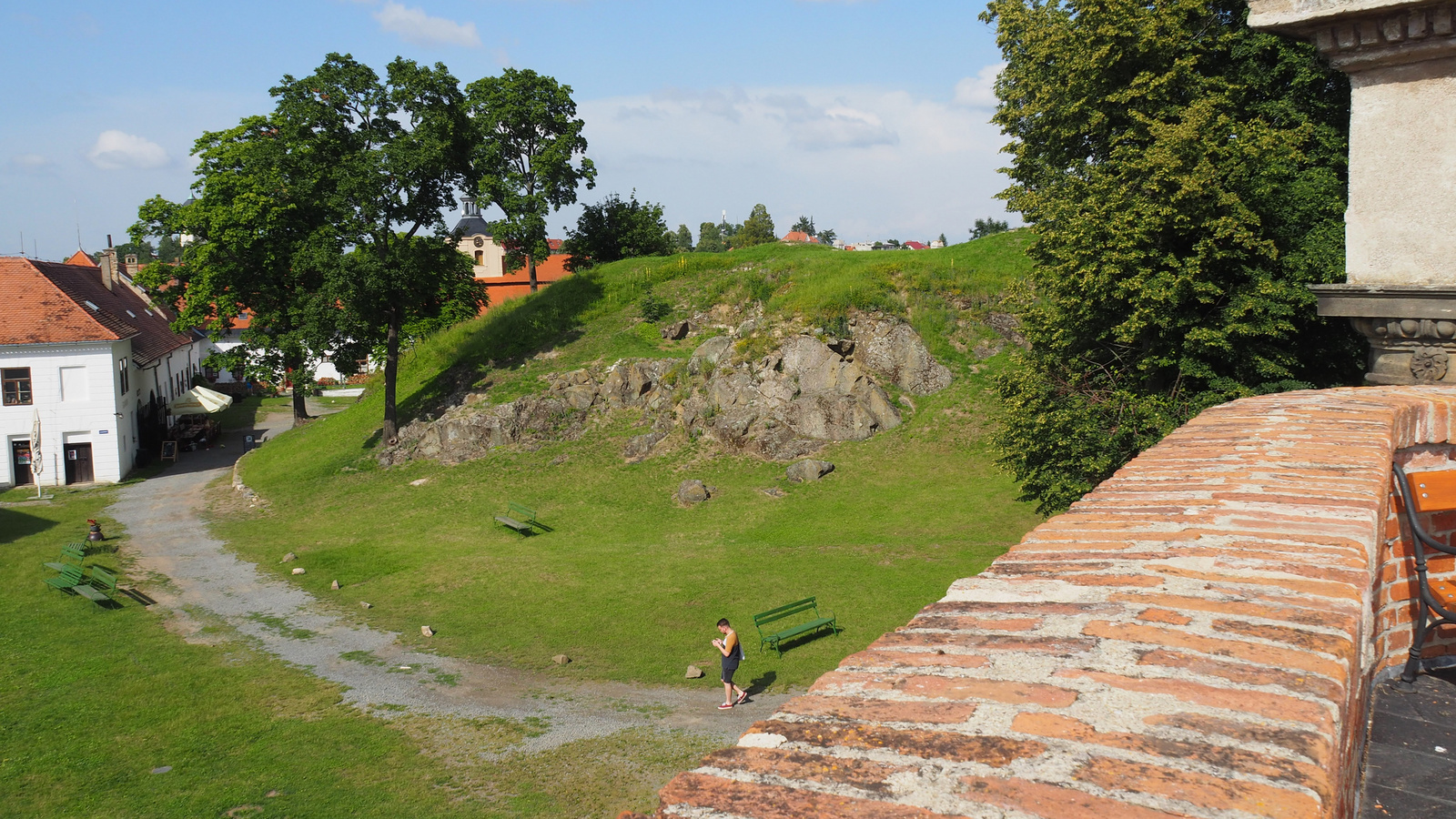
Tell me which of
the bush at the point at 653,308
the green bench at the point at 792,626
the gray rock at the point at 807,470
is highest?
the bush at the point at 653,308

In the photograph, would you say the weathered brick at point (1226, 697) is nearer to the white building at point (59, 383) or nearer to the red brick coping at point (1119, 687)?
the red brick coping at point (1119, 687)

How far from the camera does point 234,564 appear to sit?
2483cm

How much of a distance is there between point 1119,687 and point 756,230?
263 feet

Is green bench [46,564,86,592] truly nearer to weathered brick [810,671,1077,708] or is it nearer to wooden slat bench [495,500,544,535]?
wooden slat bench [495,500,544,535]

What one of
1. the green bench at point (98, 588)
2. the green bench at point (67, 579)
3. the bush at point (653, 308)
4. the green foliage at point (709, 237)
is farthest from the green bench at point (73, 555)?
the green foliage at point (709, 237)

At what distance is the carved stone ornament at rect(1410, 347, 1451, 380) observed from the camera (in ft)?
21.3

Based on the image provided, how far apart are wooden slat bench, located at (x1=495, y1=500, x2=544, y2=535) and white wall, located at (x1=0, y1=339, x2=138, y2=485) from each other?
65.3 feet

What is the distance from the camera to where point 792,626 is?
58.4 feet

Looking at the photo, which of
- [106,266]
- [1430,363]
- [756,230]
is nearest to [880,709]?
[1430,363]

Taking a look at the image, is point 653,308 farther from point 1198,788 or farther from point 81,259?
point 81,259

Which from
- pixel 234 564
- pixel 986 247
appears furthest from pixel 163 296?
pixel 986 247

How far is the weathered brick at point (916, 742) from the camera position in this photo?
2.15 m

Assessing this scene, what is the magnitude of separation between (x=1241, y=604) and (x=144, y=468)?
4564cm

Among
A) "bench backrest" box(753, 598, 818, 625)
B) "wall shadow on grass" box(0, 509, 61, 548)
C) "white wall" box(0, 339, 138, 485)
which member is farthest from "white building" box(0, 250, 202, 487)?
"bench backrest" box(753, 598, 818, 625)
